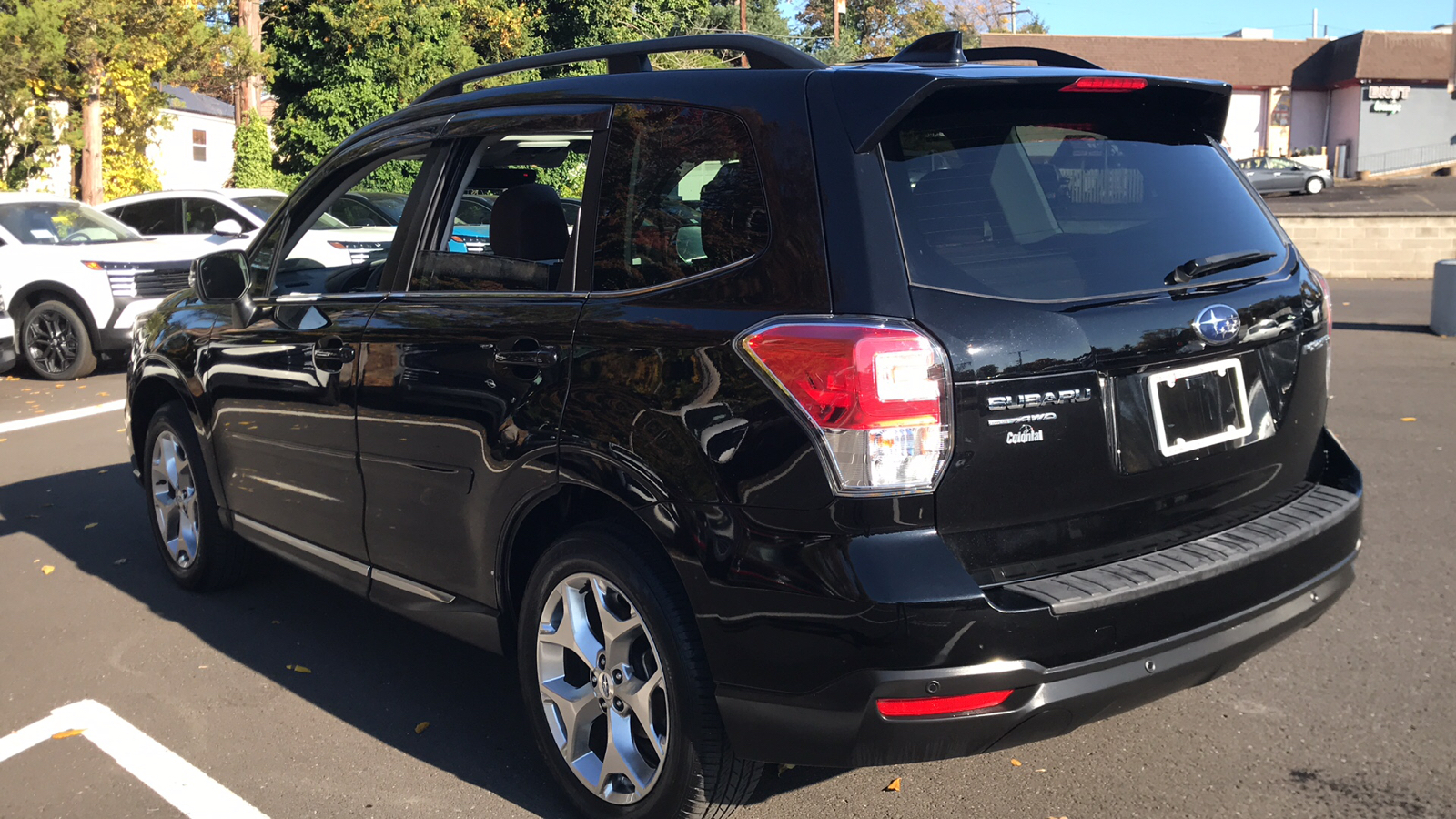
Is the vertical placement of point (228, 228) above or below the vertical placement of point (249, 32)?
below

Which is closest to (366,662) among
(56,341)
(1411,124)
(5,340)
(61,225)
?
(5,340)

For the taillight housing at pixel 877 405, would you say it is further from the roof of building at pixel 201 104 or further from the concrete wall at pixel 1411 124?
the concrete wall at pixel 1411 124

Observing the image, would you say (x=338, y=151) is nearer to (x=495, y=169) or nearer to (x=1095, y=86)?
(x=495, y=169)

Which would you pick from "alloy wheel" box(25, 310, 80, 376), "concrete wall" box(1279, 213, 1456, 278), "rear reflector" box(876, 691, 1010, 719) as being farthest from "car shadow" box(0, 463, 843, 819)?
"concrete wall" box(1279, 213, 1456, 278)

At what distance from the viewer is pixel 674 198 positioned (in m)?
3.06

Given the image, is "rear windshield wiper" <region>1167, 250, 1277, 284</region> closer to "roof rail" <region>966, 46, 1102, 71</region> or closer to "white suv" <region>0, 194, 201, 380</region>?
"roof rail" <region>966, 46, 1102, 71</region>

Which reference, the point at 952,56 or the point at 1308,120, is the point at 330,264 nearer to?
the point at 952,56

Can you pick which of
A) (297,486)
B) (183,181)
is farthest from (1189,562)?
(183,181)

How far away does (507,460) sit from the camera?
331 cm

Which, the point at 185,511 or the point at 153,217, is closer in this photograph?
the point at 185,511

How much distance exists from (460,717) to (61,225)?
37.5 ft

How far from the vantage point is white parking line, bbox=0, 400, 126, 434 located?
980 cm

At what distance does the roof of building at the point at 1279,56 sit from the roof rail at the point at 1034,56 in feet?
181

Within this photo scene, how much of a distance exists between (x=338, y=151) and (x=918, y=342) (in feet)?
8.60
